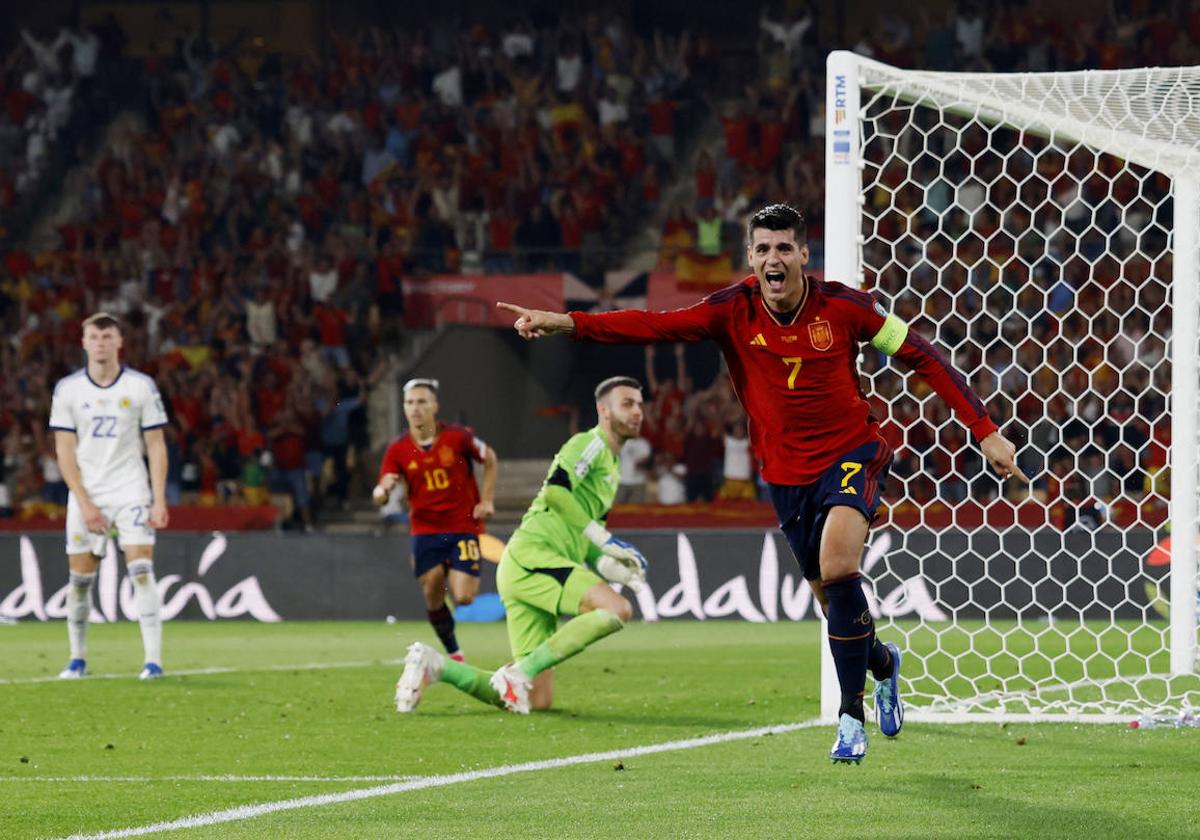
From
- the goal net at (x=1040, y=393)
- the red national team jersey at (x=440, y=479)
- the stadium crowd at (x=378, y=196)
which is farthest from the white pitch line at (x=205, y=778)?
the stadium crowd at (x=378, y=196)

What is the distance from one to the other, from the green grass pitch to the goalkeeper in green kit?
0.20 meters

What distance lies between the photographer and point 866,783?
6582mm

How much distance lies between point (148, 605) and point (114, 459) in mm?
920

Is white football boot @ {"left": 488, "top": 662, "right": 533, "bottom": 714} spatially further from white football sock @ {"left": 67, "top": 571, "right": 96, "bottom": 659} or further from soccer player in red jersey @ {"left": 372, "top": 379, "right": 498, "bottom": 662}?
white football sock @ {"left": 67, "top": 571, "right": 96, "bottom": 659}

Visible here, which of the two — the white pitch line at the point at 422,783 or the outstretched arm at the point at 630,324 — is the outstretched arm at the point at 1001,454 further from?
the white pitch line at the point at 422,783

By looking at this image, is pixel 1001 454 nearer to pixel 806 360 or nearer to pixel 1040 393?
pixel 806 360

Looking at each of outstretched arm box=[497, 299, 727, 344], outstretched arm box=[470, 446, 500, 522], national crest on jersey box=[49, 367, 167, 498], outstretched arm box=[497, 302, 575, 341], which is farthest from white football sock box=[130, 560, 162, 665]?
outstretched arm box=[497, 302, 575, 341]

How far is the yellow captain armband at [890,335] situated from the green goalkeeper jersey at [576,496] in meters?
2.73

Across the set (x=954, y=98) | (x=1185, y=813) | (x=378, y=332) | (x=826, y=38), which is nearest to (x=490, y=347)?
(x=378, y=332)

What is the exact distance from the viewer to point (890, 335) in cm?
677


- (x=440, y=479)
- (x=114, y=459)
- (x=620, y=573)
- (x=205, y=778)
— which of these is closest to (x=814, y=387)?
(x=620, y=573)

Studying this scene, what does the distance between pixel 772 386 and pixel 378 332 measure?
16.9 m

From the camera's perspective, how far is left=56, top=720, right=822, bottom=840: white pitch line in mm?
5672

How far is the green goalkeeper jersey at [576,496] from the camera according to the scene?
9312 mm
